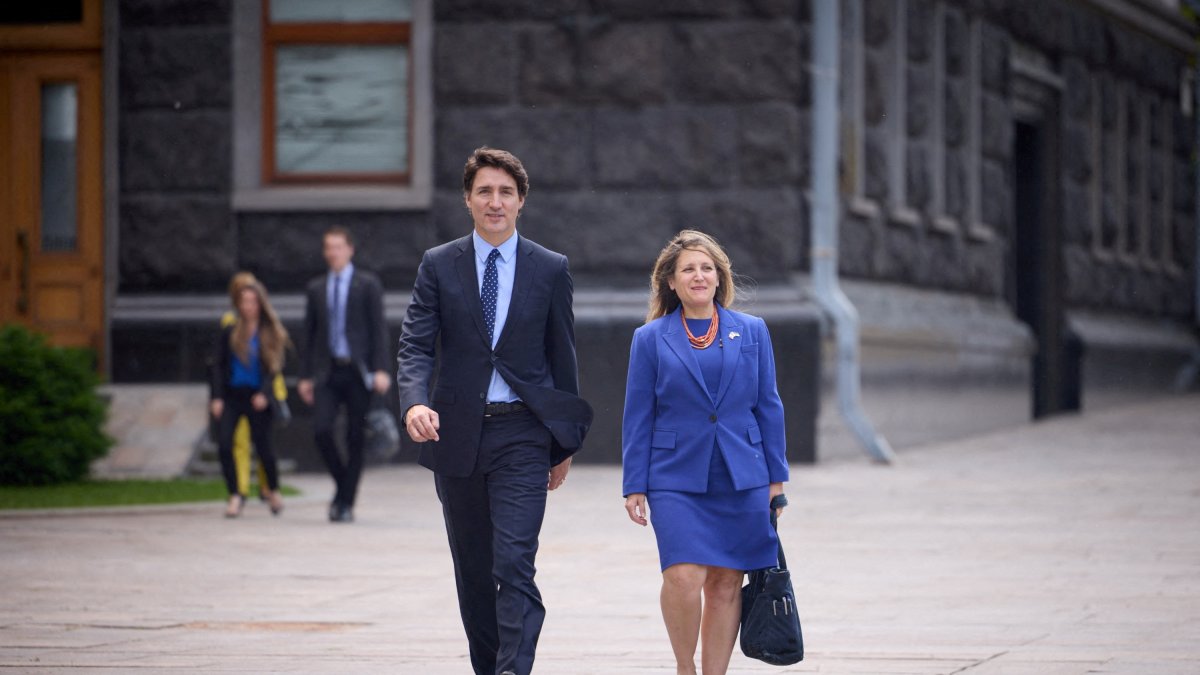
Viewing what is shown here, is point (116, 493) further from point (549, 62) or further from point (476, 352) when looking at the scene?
point (476, 352)

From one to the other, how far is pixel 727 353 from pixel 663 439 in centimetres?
33

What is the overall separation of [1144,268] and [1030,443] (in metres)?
9.03

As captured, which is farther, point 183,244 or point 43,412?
point 183,244

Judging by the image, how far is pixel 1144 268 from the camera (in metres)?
28.7

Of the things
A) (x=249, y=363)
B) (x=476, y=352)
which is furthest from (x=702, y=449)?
(x=249, y=363)

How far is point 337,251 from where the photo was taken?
13.7 meters

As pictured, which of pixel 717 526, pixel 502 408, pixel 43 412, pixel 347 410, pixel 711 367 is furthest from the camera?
pixel 43 412

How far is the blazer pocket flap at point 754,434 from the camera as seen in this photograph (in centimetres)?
647

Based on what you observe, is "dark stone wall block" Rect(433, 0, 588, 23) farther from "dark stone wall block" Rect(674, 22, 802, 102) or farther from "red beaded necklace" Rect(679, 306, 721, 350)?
"red beaded necklace" Rect(679, 306, 721, 350)

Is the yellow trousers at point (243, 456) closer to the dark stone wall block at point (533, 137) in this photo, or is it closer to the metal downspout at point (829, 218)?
the dark stone wall block at point (533, 137)

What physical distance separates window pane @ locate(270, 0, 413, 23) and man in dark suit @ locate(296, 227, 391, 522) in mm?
4227

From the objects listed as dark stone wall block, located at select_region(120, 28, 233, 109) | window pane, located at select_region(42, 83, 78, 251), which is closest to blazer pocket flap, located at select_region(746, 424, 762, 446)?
dark stone wall block, located at select_region(120, 28, 233, 109)

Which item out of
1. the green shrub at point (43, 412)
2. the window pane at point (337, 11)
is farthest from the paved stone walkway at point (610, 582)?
the window pane at point (337, 11)

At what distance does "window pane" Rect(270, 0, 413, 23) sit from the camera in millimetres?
17516
